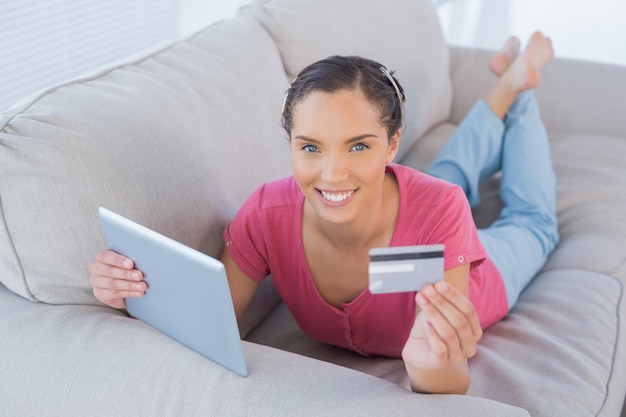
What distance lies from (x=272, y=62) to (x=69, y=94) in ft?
1.77

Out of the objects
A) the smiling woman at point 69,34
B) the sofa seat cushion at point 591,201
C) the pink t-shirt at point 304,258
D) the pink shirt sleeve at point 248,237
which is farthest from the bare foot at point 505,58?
the pink shirt sleeve at point 248,237

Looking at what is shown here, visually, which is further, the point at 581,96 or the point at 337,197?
the point at 581,96

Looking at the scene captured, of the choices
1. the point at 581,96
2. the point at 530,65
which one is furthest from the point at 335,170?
the point at 581,96

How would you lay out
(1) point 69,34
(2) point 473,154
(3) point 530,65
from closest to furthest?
(1) point 69,34 → (2) point 473,154 → (3) point 530,65

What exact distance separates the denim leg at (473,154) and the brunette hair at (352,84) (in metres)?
0.80

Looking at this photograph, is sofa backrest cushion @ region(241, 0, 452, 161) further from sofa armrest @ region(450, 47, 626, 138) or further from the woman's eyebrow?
the woman's eyebrow

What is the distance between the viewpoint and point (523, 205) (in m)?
1.85

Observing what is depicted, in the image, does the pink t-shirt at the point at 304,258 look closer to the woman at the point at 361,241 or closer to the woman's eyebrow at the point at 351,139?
the woman at the point at 361,241

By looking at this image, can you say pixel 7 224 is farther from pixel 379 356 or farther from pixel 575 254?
pixel 575 254

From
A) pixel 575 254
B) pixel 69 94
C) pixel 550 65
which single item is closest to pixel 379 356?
pixel 575 254

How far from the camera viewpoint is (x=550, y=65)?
235 cm

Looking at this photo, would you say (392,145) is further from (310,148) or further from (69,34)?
(69,34)

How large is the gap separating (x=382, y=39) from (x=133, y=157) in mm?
1004

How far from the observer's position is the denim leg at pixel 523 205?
1634 millimetres
